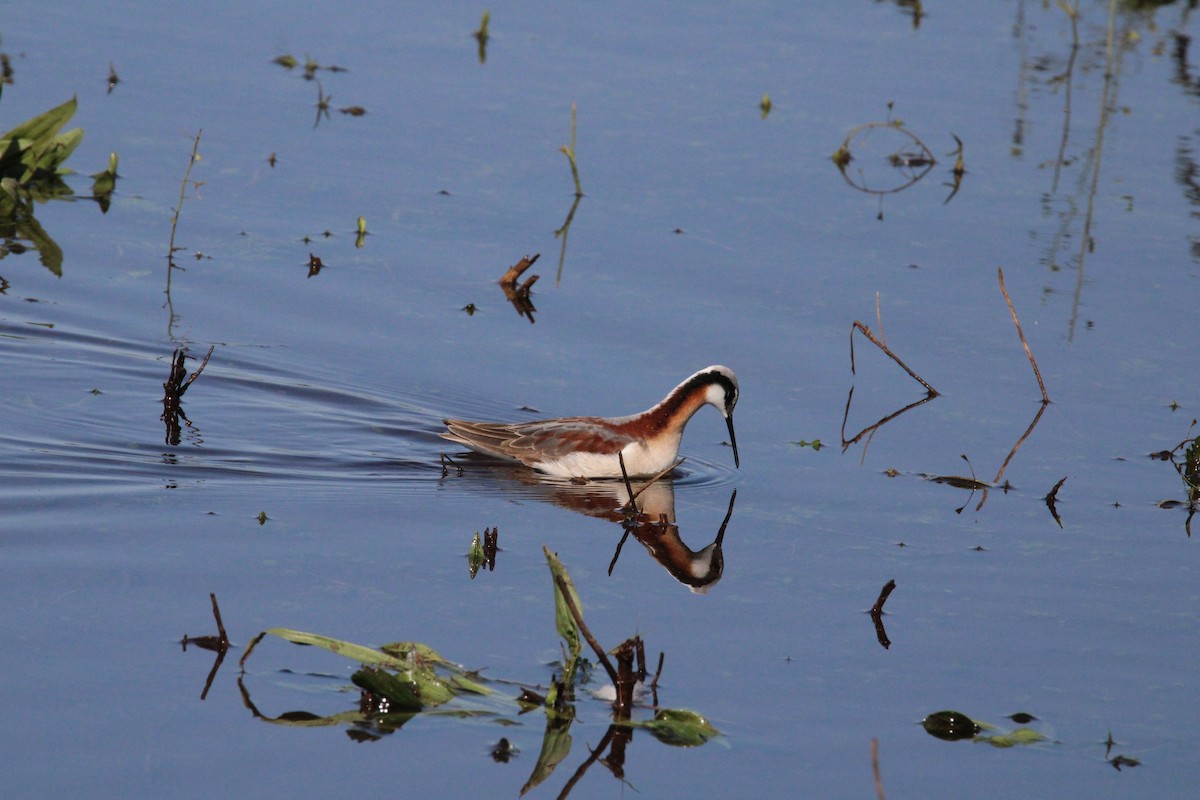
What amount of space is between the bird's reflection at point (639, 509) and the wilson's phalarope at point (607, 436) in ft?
0.41

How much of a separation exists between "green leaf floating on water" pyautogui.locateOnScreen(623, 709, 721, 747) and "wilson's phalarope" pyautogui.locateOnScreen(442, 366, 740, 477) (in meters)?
3.55

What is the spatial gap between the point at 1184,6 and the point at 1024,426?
1357 cm

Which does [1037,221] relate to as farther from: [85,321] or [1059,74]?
[85,321]

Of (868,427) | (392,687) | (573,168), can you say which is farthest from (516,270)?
(392,687)

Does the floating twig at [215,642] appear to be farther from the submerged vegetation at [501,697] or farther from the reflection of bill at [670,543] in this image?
the reflection of bill at [670,543]

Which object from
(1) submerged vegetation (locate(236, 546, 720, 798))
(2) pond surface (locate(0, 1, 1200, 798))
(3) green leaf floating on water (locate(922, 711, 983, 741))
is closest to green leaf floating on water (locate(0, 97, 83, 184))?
(2) pond surface (locate(0, 1, 1200, 798))

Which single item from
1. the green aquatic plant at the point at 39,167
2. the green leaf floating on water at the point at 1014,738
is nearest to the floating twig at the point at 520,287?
the green aquatic plant at the point at 39,167

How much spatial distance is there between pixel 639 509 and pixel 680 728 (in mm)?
3214

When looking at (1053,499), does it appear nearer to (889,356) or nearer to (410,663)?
(889,356)

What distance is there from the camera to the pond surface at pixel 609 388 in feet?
21.4

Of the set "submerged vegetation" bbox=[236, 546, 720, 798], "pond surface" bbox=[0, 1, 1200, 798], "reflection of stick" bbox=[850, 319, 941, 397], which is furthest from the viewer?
"reflection of stick" bbox=[850, 319, 941, 397]

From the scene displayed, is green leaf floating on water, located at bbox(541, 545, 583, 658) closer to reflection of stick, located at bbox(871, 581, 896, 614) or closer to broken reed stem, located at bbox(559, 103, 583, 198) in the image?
reflection of stick, located at bbox(871, 581, 896, 614)

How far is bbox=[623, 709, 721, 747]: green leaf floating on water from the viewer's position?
6.34m

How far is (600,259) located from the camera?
12781mm
